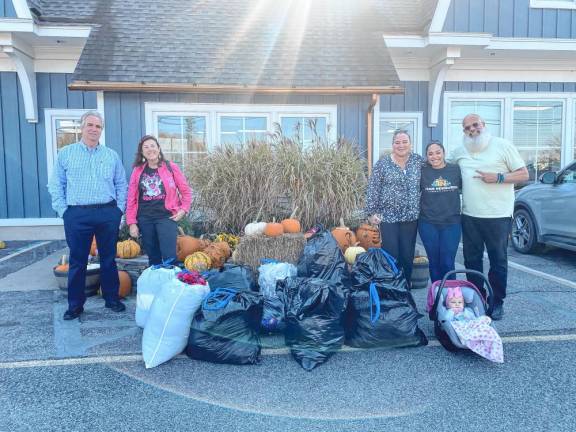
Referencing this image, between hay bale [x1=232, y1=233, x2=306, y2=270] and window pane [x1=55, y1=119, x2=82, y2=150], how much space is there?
18.1ft

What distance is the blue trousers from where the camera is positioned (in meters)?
4.00

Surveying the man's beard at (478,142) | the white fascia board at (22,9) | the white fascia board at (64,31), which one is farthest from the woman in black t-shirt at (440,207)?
the white fascia board at (22,9)

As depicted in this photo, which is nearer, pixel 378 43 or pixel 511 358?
pixel 511 358

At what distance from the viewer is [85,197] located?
398cm

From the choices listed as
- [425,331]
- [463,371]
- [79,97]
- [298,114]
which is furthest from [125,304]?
[79,97]

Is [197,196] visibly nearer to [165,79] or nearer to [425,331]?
[165,79]

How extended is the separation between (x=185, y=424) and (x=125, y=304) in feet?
7.89

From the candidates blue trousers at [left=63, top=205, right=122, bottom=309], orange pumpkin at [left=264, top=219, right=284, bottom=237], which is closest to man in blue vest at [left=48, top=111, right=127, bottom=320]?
blue trousers at [left=63, top=205, right=122, bottom=309]

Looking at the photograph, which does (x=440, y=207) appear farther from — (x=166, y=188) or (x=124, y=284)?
(x=124, y=284)

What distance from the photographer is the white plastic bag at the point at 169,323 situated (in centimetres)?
319

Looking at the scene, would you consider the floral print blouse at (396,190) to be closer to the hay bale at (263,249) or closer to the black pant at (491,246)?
the black pant at (491,246)

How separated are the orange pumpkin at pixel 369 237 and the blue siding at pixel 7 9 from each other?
682 centimetres

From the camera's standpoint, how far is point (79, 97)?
8.71 metres

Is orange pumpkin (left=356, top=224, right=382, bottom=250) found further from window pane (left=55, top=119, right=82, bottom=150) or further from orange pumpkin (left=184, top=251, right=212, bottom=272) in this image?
window pane (left=55, top=119, right=82, bottom=150)
